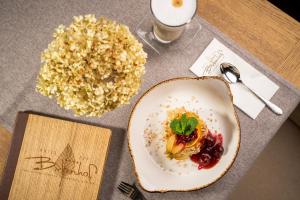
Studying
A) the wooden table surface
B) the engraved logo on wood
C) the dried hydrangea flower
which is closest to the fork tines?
the engraved logo on wood

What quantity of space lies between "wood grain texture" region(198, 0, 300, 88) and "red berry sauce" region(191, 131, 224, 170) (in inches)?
10.7

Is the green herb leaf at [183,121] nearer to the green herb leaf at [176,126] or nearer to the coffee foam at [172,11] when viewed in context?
the green herb leaf at [176,126]

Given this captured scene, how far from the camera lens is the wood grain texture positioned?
106cm

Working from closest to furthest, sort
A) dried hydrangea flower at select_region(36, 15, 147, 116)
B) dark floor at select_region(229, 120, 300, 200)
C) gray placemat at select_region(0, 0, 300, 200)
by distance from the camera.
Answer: dried hydrangea flower at select_region(36, 15, 147, 116)
gray placemat at select_region(0, 0, 300, 200)
dark floor at select_region(229, 120, 300, 200)

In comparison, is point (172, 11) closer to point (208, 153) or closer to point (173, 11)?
point (173, 11)

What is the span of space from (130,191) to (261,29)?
58 centimetres

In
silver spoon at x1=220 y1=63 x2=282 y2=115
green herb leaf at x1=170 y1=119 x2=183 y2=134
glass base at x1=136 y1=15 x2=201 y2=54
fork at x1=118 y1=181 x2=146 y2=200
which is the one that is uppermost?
glass base at x1=136 y1=15 x2=201 y2=54

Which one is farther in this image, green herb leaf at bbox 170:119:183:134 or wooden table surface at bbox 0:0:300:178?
wooden table surface at bbox 0:0:300:178

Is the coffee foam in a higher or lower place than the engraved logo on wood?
higher

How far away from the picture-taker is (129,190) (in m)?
0.98

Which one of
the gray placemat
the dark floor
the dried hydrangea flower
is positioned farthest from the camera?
the dark floor

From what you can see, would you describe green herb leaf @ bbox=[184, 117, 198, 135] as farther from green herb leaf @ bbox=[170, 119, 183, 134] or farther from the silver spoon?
the silver spoon

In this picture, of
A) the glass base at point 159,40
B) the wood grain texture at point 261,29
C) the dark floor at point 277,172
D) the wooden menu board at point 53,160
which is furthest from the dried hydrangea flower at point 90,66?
the dark floor at point 277,172

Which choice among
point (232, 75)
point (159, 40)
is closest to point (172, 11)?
point (159, 40)
